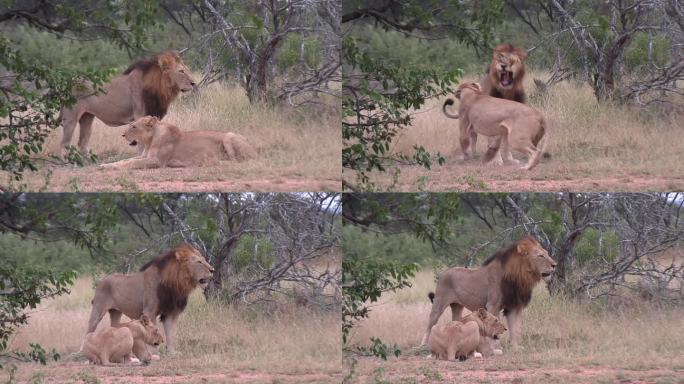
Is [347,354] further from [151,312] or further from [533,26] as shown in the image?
[533,26]

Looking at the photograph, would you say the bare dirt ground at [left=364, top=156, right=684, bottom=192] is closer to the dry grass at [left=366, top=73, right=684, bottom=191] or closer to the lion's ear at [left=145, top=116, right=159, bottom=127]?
the dry grass at [left=366, top=73, right=684, bottom=191]

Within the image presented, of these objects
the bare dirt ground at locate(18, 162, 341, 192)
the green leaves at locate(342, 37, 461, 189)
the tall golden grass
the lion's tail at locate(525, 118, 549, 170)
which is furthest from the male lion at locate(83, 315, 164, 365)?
the lion's tail at locate(525, 118, 549, 170)

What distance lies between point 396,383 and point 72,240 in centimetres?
371

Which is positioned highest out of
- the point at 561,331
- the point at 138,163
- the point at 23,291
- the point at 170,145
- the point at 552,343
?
the point at 170,145

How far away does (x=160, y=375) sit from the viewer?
14.8 metres

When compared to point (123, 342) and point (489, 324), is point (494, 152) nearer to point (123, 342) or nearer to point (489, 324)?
point (489, 324)

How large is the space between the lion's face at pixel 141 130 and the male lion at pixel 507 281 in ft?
10.3

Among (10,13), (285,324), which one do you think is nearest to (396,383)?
(285,324)

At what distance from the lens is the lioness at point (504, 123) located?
15.0 meters

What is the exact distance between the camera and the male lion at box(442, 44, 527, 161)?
1543cm

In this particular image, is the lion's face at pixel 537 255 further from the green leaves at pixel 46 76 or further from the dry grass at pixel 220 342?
the green leaves at pixel 46 76

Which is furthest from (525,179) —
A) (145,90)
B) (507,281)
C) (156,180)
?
(145,90)

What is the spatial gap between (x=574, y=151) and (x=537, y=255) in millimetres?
1500

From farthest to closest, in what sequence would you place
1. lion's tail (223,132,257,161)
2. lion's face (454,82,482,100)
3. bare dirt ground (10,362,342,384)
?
lion's tail (223,132,257,161), lion's face (454,82,482,100), bare dirt ground (10,362,342,384)
